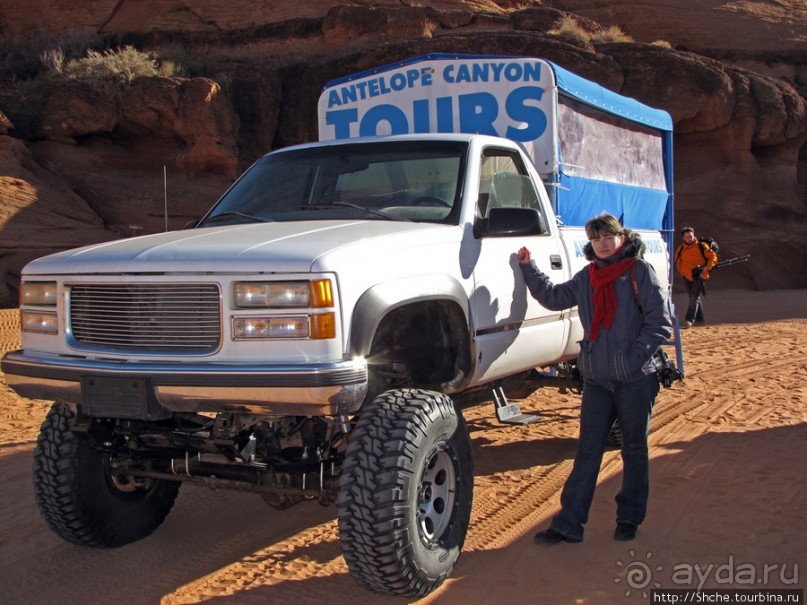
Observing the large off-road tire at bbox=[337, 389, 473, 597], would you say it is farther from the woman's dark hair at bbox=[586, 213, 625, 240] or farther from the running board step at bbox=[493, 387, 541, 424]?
the woman's dark hair at bbox=[586, 213, 625, 240]

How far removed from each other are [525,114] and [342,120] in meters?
1.93

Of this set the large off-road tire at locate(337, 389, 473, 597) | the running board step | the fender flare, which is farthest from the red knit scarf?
the large off-road tire at locate(337, 389, 473, 597)

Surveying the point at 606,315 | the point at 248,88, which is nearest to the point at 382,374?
the point at 606,315

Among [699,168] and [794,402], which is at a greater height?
[699,168]

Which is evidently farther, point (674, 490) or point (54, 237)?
point (54, 237)

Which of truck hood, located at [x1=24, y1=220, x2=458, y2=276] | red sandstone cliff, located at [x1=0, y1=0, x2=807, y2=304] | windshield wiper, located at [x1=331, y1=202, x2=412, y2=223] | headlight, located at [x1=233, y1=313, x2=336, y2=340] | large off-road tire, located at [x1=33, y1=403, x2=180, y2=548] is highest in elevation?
red sandstone cliff, located at [x1=0, y1=0, x2=807, y2=304]

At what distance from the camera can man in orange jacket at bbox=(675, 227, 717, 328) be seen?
15.1 metres

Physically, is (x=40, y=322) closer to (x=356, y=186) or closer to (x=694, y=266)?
(x=356, y=186)

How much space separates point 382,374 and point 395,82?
3476 millimetres

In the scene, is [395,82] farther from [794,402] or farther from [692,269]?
[692,269]

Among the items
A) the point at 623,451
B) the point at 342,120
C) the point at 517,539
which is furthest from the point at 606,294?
the point at 342,120

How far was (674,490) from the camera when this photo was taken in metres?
5.48

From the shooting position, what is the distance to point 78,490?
4543 millimetres

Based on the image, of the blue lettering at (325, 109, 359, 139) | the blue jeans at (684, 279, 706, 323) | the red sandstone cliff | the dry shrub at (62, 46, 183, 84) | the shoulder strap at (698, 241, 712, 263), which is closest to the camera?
the blue lettering at (325, 109, 359, 139)
